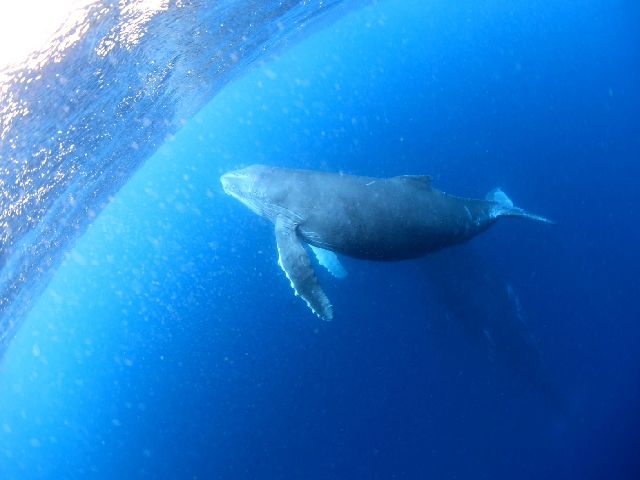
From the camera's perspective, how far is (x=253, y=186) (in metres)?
9.49

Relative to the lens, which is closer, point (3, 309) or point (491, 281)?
point (3, 309)

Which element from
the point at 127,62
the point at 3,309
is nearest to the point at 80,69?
the point at 127,62

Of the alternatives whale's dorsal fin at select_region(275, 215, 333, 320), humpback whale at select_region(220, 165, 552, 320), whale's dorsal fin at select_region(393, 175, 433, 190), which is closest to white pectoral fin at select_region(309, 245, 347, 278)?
humpback whale at select_region(220, 165, 552, 320)

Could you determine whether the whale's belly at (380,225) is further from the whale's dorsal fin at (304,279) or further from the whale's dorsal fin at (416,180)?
the whale's dorsal fin at (304,279)

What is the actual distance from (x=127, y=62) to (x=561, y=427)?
65.6ft

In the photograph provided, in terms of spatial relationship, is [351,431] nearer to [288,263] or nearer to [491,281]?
[491,281]

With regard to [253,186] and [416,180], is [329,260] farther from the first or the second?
[416,180]

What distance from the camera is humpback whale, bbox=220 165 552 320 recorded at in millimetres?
8320

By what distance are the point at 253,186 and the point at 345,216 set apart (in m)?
2.33

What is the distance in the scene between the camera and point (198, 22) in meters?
11.2

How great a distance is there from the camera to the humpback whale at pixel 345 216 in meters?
8.32

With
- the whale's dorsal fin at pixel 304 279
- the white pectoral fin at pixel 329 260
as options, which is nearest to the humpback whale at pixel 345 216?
the whale's dorsal fin at pixel 304 279

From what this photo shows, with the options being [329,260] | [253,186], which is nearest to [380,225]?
[253,186]

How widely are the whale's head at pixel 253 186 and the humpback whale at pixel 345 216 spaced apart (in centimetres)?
2
